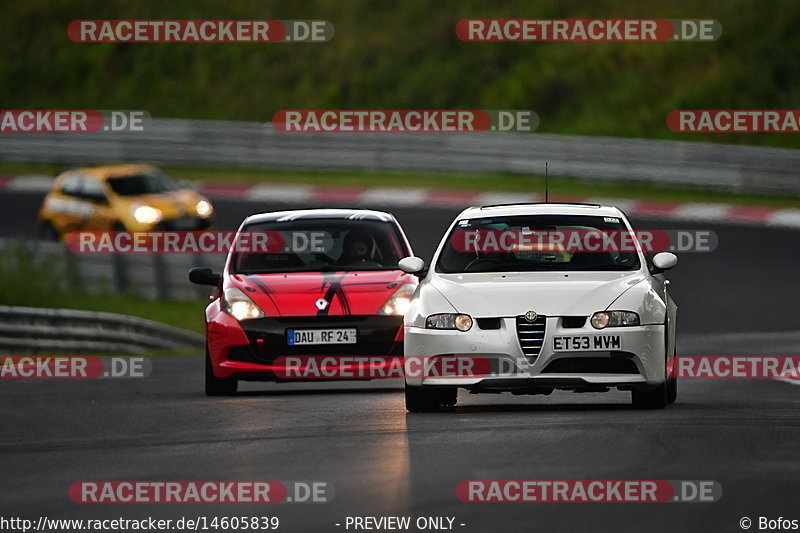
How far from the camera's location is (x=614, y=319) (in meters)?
12.2

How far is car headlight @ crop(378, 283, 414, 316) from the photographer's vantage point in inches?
567

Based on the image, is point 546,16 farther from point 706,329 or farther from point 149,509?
point 149,509

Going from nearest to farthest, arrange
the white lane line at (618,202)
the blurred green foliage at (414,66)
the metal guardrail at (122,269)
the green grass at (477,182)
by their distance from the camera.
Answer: the metal guardrail at (122,269) → the white lane line at (618,202) → the green grass at (477,182) → the blurred green foliage at (414,66)

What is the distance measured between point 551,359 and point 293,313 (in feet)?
9.37

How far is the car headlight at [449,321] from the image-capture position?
12203mm

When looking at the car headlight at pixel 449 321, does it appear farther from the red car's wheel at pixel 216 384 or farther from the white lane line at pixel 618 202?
the white lane line at pixel 618 202

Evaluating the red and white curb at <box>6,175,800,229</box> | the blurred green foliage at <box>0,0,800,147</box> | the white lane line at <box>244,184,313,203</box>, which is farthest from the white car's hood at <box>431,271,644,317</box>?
the blurred green foliage at <box>0,0,800,147</box>

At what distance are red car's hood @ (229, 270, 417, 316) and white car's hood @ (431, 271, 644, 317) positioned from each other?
6.04 ft

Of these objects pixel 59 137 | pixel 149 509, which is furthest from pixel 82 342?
pixel 59 137

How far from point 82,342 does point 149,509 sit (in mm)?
12377

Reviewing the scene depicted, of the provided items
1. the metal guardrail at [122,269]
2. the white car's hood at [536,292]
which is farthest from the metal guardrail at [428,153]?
the white car's hood at [536,292]

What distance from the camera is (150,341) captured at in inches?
829

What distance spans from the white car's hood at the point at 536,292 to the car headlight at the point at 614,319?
1.9 inches

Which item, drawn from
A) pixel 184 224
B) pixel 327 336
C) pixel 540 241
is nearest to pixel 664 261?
pixel 540 241
